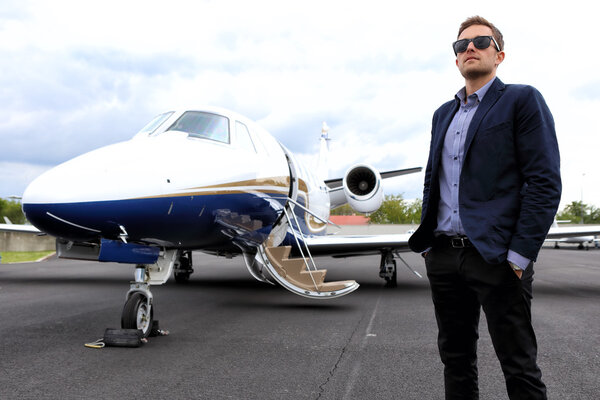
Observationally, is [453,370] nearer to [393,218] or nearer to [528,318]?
[528,318]

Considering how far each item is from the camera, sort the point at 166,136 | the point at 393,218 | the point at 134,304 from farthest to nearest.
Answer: the point at 393,218
the point at 166,136
the point at 134,304

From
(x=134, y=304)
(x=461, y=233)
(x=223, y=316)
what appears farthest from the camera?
(x=223, y=316)

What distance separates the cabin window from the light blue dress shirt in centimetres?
381

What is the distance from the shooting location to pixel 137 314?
4906 millimetres

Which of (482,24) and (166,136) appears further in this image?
(166,136)

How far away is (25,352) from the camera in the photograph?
14.5 ft

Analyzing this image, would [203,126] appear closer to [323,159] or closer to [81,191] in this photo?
[81,191]

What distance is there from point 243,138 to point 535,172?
4.53 metres

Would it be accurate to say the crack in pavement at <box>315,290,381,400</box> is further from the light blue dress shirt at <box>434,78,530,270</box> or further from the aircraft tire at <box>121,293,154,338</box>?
the aircraft tire at <box>121,293,154,338</box>

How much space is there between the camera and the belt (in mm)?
2214

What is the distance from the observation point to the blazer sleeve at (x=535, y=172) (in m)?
1.97

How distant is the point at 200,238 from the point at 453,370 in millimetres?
3683

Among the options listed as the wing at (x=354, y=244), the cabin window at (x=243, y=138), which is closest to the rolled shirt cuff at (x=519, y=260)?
the cabin window at (x=243, y=138)

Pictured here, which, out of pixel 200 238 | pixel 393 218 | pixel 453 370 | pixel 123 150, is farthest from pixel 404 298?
pixel 393 218
